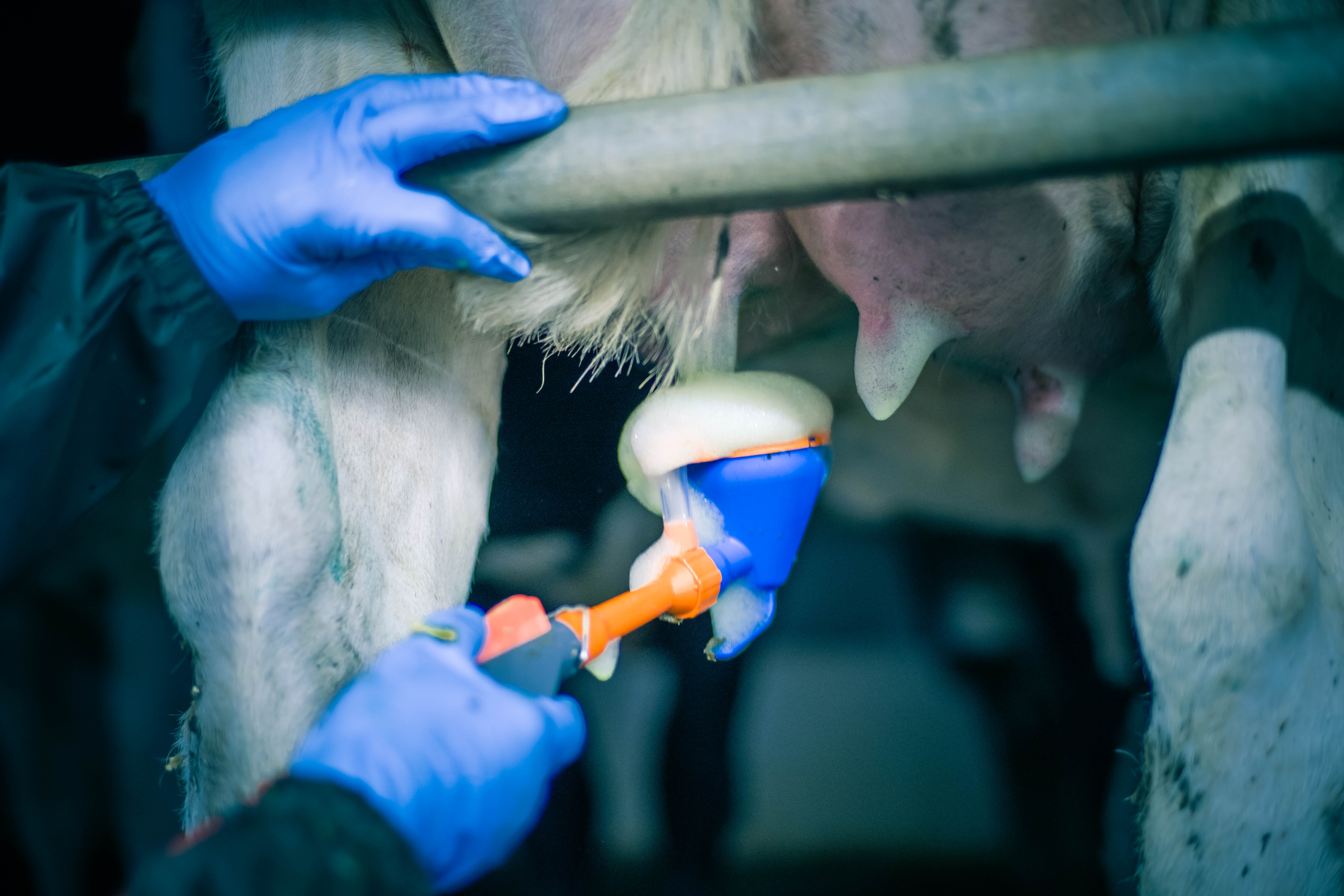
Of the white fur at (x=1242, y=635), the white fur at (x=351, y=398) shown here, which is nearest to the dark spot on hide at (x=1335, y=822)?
the white fur at (x=1242, y=635)

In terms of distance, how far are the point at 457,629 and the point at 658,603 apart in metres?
0.17

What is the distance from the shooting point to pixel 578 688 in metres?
1.06

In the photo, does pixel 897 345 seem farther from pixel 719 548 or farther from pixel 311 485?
pixel 311 485

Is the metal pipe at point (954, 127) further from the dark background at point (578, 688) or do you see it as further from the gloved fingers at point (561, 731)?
the dark background at point (578, 688)

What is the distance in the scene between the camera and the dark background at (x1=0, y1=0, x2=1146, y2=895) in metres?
0.82

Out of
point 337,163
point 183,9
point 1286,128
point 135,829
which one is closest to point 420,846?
point 337,163

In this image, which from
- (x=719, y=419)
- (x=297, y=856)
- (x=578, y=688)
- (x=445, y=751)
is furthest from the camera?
(x=578, y=688)

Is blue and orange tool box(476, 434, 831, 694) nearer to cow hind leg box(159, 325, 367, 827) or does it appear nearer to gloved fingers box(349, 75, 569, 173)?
cow hind leg box(159, 325, 367, 827)

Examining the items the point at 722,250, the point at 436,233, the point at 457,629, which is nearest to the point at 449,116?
the point at 436,233

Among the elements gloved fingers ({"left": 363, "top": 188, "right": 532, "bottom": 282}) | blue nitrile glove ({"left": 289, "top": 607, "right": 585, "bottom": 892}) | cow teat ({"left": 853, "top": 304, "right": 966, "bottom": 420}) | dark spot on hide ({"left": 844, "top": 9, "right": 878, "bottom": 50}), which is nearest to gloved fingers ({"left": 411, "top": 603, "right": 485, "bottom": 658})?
blue nitrile glove ({"left": 289, "top": 607, "right": 585, "bottom": 892})

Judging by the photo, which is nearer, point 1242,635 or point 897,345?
point 1242,635

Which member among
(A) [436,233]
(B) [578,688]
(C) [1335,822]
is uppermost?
(A) [436,233]

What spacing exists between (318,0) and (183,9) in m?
0.33

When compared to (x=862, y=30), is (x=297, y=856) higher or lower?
lower
